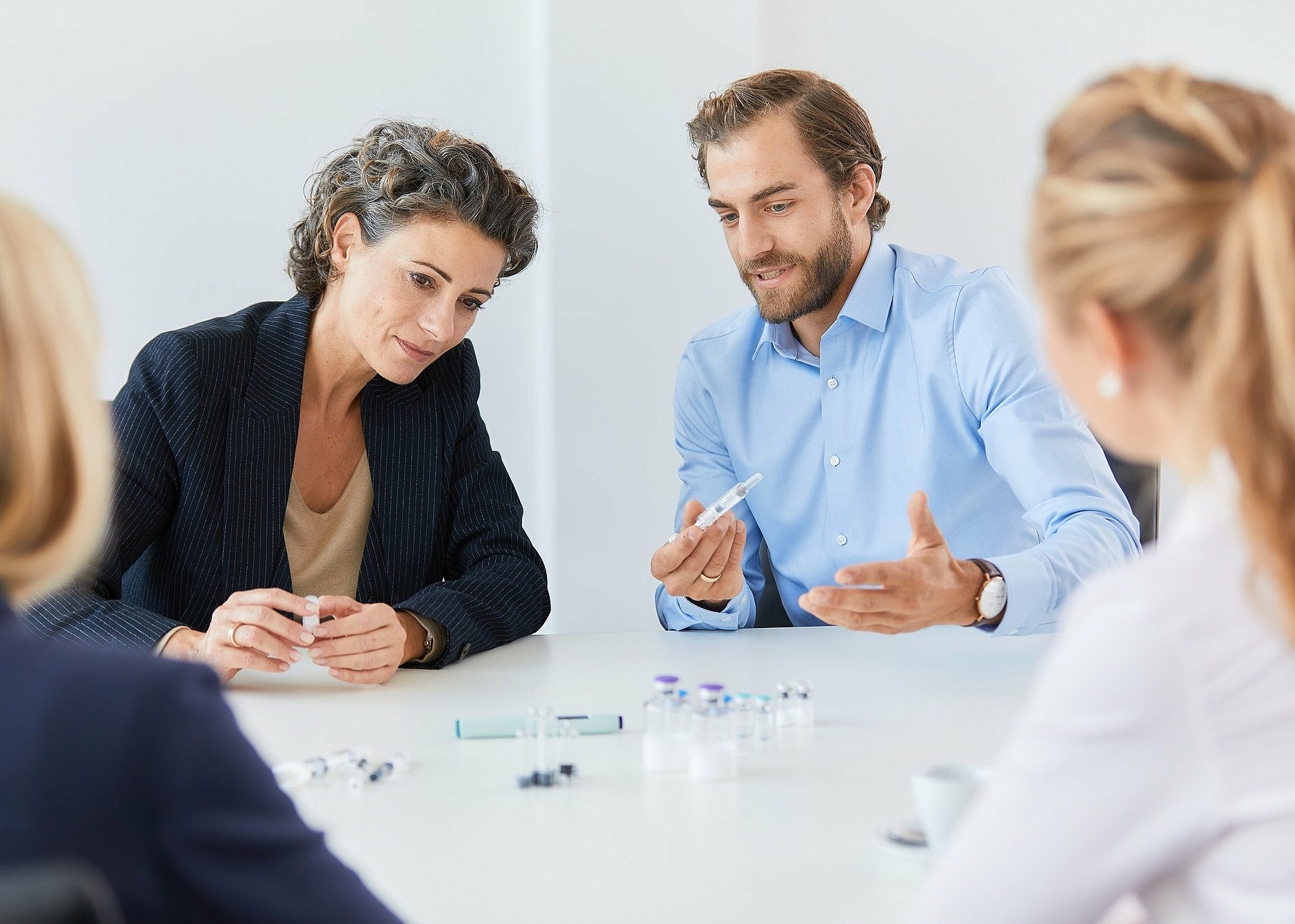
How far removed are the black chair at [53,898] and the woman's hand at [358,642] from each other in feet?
3.76

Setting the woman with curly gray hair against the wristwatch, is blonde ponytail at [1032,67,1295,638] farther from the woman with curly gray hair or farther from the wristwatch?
the woman with curly gray hair

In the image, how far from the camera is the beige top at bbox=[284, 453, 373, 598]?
215 cm

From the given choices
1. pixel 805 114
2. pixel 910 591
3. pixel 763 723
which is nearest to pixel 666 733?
pixel 763 723

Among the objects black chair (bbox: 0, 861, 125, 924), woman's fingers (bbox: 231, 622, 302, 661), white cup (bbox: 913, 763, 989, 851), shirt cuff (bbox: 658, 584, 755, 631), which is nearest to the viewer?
black chair (bbox: 0, 861, 125, 924)

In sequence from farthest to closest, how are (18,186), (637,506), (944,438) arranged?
1. (637,506)
2. (18,186)
3. (944,438)

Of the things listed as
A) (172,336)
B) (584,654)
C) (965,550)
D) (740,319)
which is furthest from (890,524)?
(172,336)

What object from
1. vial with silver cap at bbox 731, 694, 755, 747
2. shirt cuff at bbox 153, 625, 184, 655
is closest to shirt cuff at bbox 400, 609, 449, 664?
shirt cuff at bbox 153, 625, 184, 655

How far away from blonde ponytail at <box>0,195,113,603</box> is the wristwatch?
4.32ft

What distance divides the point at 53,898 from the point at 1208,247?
693mm

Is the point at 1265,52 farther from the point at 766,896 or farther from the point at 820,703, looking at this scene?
the point at 766,896

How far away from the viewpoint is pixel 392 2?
292cm

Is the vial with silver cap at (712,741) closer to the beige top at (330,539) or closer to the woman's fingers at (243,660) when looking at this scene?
the woman's fingers at (243,660)

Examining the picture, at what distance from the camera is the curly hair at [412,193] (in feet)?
7.02

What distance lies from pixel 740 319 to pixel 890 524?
1.80 ft
